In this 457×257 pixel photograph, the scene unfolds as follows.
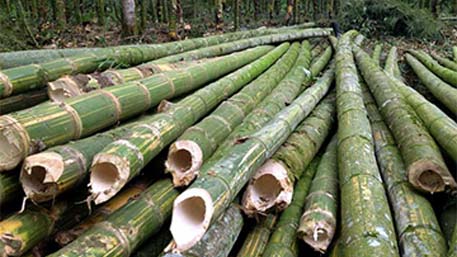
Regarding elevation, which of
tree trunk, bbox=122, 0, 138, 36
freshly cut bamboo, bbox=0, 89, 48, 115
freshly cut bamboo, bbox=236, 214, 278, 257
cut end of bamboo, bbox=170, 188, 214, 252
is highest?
tree trunk, bbox=122, 0, 138, 36

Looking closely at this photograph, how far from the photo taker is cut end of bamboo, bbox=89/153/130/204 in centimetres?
202

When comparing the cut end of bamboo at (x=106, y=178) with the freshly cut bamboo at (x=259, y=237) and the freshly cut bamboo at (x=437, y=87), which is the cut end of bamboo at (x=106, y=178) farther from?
the freshly cut bamboo at (x=437, y=87)

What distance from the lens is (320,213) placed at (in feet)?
7.72

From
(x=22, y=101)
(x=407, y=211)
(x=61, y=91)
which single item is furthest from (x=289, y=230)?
(x=22, y=101)

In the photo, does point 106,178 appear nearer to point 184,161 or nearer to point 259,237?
point 184,161

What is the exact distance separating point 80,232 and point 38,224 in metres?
0.22

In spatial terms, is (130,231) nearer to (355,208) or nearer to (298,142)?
(355,208)

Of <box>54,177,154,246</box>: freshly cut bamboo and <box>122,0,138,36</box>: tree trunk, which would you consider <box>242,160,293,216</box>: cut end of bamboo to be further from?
<box>122,0,138,36</box>: tree trunk

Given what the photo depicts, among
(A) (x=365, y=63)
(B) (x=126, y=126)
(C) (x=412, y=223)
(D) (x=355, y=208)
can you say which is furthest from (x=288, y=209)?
(A) (x=365, y=63)

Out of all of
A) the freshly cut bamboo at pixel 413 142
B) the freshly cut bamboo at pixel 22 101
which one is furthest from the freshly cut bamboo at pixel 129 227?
the freshly cut bamboo at pixel 413 142

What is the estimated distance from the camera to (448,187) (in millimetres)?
2430

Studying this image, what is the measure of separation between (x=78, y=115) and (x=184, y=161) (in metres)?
0.72

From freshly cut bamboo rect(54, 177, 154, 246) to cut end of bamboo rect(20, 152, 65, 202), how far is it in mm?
267

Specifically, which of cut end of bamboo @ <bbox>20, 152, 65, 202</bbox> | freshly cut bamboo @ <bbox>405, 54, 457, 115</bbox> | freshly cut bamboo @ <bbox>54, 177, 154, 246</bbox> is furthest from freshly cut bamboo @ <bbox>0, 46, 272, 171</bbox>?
freshly cut bamboo @ <bbox>405, 54, 457, 115</bbox>
